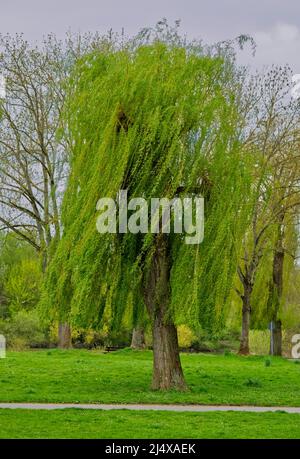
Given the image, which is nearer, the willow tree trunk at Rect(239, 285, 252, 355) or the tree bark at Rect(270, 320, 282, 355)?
the willow tree trunk at Rect(239, 285, 252, 355)

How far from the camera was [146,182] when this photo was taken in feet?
54.3

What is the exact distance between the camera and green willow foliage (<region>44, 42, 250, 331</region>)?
53.6 feet

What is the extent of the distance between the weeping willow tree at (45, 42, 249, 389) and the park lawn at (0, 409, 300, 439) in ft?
9.18

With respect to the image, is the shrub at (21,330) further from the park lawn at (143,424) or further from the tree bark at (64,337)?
the park lawn at (143,424)

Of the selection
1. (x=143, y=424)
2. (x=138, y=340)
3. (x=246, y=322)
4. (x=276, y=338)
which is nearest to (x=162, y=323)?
(x=143, y=424)

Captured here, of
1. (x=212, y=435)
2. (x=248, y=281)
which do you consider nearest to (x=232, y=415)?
Result: (x=212, y=435)

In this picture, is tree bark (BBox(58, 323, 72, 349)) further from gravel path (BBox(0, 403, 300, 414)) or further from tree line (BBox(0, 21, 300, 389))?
gravel path (BBox(0, 403, 300, 414))

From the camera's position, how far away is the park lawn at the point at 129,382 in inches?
641

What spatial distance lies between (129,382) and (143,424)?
663cm

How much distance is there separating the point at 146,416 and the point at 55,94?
20.3 m

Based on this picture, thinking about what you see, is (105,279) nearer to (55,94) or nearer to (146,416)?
(146,416)

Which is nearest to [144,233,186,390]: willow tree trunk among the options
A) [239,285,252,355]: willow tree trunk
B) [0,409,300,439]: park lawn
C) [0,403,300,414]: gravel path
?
[0,403,300,414]: gravel path

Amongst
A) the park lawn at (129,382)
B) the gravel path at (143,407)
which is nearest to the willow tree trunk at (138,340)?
the park lawn at (129,382)
